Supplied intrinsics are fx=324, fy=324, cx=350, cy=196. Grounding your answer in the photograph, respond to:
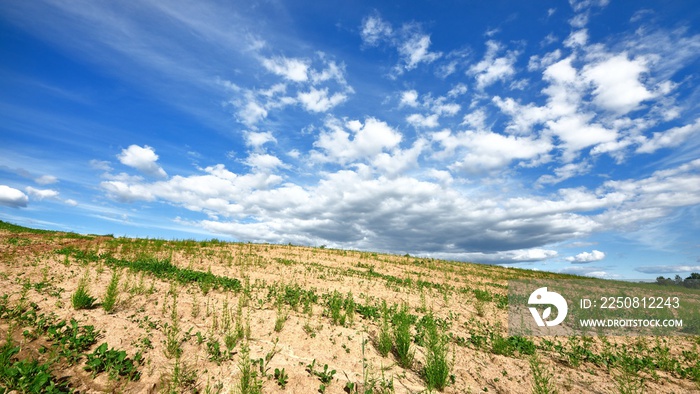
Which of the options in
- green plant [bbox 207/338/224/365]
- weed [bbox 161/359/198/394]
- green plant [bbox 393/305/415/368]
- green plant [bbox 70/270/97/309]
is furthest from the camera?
green plant [bbox 70/270/97/309]

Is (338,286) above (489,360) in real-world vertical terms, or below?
above

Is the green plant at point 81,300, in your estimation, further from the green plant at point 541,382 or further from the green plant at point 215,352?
the green plant at point 541,382

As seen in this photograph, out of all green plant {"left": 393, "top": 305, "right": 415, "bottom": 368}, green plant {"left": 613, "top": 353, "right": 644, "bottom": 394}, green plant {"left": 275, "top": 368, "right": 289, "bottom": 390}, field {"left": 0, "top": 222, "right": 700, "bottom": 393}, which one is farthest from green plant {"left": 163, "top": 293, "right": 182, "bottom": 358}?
green plant {"left": 613, "top": 353, "right": 644, "bottom": 394}

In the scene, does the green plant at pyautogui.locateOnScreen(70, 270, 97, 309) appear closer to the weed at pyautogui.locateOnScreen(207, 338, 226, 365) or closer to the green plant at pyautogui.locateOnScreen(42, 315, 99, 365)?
the green plant at pyautogui.locateOnScreen(42, 315, 99, 365)

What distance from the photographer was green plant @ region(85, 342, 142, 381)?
5.79 m

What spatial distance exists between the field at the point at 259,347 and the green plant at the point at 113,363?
0.07 feet

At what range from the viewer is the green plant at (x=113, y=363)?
579cm

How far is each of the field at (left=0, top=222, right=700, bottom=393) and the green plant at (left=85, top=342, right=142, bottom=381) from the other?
0.02 metres

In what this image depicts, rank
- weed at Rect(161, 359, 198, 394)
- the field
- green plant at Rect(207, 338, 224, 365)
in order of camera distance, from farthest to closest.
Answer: green plant at Rect(207, 338, 224, 365) → the field → weed at Rect(161, 359, 198, 394)

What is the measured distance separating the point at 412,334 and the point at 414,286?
8186 mm

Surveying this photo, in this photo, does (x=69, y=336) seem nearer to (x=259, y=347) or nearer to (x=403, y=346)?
(x=259, y=347)

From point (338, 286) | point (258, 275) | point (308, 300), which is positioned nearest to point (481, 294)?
point (338, 286)

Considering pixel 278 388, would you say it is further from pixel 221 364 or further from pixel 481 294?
pixel 481 294

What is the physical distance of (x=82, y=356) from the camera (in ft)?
20.0
